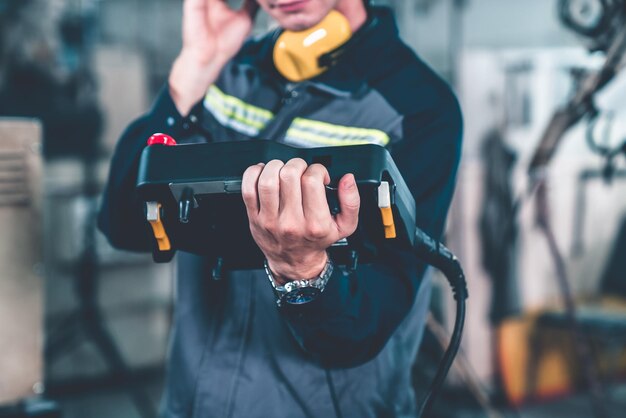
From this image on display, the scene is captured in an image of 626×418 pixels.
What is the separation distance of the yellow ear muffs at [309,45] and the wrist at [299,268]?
389 mm

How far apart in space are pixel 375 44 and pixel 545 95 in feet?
8.05

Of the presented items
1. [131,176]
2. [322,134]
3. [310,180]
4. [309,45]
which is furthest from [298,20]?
[310,180]

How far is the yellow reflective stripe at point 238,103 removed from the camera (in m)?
0.98

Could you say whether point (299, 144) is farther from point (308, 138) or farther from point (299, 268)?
point (299, 268)

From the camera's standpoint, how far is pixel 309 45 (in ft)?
3.02

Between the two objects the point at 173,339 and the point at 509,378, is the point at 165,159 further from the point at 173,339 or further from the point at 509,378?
the point at 509,378

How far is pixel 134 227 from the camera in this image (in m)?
0.92

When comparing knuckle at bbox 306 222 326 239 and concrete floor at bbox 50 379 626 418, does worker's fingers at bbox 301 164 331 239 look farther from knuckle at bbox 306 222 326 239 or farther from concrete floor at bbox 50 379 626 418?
concrete floor at bbox 50 379 626 418

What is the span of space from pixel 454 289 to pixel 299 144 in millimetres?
297

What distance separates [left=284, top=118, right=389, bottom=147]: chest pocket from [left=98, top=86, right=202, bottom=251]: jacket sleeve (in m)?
0.15

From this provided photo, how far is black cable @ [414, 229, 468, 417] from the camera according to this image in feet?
2.43

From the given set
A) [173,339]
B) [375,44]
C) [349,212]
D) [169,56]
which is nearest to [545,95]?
[169,56]

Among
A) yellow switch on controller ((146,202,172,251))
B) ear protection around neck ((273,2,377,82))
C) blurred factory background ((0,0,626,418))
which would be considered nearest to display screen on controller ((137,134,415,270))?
yellow switch on controller ((146,202,172,251))

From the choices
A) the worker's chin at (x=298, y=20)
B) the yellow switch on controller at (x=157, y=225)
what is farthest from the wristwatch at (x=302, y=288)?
the worker's chin at (x=298, y=20)
